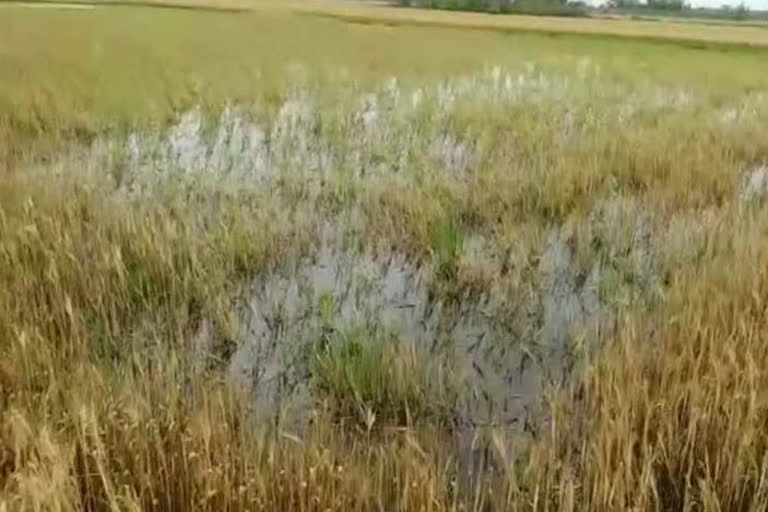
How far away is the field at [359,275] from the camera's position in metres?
1.11

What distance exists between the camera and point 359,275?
76.5 inches

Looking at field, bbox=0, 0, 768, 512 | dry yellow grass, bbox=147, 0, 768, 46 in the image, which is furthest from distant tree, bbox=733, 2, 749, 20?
field, bbox=0, 0, 768, 512

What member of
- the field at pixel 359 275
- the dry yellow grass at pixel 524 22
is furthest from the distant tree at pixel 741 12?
the field at pixel 359 275

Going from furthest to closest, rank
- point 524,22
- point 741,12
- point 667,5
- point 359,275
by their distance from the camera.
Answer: point 524,22
point 667,5
point 741,12
point 359,275

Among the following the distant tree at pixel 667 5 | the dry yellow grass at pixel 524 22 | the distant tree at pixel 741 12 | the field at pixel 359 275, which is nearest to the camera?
the field at pixel 359 275

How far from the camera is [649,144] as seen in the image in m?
3.02

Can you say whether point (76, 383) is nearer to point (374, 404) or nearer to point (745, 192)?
point (374, 404)

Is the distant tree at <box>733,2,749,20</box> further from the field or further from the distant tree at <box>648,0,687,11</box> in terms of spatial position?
the field

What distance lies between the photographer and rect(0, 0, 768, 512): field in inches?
43.6

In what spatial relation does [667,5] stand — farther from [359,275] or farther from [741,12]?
[359,275]

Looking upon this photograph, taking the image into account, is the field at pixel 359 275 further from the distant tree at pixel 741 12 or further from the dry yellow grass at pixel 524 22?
the distant tree at pixel 741 12

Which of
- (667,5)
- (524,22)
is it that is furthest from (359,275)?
(524,22)

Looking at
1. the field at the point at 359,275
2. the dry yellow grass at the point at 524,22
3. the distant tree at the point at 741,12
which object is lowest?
the field at the point at 359,275

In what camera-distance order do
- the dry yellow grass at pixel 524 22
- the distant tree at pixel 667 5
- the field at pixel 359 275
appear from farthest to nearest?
→ the dry yellow grass at pixel 524 22 < the distant tree at pixel 667 5 < the field at pixel 359 275
